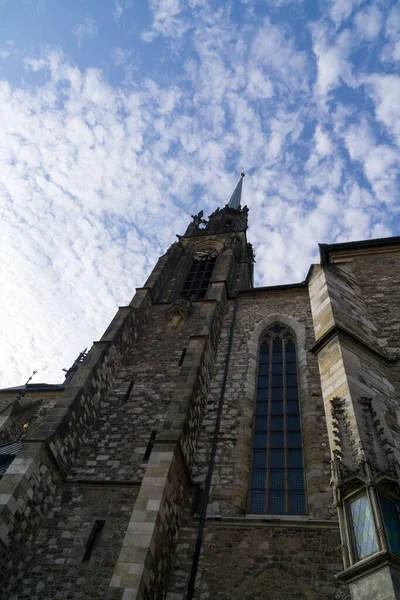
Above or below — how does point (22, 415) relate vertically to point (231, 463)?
above

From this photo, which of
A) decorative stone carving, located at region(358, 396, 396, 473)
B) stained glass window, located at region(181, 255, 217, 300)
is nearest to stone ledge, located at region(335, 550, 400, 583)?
decorative stone carving, located at region(358, 396, 396, 473)

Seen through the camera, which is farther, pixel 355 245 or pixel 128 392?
pixel 128 392

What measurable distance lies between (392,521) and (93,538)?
22.1ft

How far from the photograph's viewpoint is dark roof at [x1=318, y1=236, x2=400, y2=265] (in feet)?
37.2

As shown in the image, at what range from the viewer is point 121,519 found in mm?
9242

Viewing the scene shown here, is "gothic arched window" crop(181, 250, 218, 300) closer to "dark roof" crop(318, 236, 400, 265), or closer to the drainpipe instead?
the drainpipe

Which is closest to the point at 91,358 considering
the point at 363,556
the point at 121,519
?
the point at 121,519

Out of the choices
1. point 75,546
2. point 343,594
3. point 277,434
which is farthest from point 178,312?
point 343,594

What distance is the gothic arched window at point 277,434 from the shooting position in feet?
31.1

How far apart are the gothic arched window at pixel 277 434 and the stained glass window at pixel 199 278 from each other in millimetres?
5946

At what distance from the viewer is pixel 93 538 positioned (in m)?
9.05

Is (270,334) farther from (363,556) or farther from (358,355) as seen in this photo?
(363,556)

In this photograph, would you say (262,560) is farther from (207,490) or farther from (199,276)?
(199,276)

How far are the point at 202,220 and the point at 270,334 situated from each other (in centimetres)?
1526
